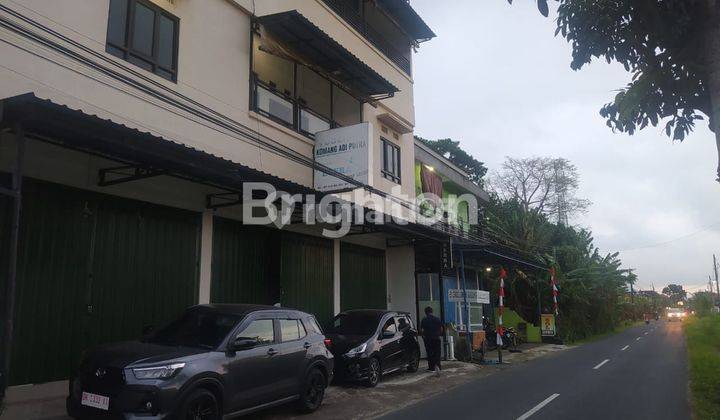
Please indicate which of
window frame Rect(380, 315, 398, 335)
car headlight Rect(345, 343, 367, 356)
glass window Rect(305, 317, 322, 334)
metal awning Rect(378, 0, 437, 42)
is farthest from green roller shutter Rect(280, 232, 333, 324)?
metal awning Rect(378, 0, 437, 42)

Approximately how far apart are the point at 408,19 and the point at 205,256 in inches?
534

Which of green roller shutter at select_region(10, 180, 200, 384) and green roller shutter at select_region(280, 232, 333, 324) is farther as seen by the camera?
green roller shutter at select_region(280, 232, 333, 324)

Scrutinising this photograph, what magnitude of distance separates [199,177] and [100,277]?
2439 mm

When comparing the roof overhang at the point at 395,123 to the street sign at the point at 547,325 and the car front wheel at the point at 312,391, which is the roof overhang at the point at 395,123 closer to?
the car front wheel at the point at 312,391

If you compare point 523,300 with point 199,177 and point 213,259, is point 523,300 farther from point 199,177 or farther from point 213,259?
point 199,177

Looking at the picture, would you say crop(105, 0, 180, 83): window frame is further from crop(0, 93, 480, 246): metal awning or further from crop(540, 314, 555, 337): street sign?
crop(540, 314, 555, 337): street sign

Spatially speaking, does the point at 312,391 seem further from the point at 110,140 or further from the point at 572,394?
the point at 572,394

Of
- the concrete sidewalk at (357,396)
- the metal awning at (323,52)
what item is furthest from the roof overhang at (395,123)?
the concrete sidewalk at (357,396)

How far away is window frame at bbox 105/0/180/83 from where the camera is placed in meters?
10.1

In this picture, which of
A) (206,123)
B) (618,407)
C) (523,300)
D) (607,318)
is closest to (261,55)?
(206,123)

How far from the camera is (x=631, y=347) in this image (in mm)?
23875

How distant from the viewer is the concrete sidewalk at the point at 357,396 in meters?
7.91

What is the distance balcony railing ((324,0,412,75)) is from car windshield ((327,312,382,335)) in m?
9.35

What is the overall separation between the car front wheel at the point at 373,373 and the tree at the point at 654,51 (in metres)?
6.91
